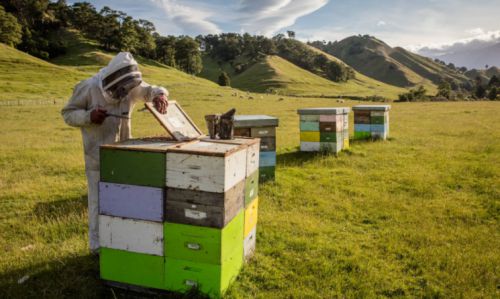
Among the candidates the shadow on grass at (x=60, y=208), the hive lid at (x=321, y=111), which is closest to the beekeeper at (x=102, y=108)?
the shadow on grass at (x=60, y=208)

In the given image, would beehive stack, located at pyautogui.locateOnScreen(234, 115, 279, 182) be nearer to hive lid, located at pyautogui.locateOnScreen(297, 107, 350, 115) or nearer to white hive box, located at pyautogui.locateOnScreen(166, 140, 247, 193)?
hive lid, located at pyautogui.locateOnScreen(297, 107, 350, 115)

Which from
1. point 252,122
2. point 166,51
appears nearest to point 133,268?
point 252,122

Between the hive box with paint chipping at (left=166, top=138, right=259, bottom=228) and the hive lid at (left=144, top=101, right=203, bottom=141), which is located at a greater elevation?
the hive lid at (left=144, top=101, right=203, bottom=141)

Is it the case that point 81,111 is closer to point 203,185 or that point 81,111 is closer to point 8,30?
point 203,185

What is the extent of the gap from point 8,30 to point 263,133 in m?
76.3

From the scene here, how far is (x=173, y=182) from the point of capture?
3.83 m

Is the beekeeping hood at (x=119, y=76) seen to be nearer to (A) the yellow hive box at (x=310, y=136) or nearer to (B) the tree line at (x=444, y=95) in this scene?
(A) the yellow hive box at (x=310, y=136)

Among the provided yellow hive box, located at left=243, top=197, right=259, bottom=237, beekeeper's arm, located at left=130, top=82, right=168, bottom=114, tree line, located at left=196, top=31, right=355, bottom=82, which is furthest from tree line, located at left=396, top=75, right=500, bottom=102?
beekeeper's arm, located at left=130, top=82, right=168, bottom=114

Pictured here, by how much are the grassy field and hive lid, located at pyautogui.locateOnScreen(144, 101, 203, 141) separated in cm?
187

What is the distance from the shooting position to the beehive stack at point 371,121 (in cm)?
1445

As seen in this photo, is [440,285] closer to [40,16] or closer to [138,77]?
[138,77]

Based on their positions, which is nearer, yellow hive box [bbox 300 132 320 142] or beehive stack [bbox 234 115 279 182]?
beehive stack [bbox 234 115 279 182]

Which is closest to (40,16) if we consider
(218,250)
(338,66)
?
(338,66)

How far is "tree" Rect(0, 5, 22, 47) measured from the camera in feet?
218
